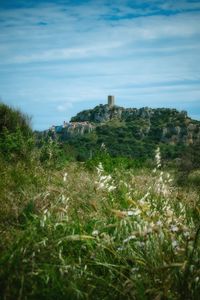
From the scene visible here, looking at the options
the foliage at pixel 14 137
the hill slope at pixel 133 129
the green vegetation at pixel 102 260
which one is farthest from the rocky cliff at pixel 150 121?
the green vegetation at pixel 102 260

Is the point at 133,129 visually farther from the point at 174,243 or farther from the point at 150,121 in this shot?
the point at 174,243

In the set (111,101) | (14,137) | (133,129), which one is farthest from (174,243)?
(111,101)

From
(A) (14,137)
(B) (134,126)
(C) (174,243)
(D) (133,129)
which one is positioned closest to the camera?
(C) (174,243)

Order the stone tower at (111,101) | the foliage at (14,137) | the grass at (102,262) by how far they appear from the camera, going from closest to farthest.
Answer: the grass at (102,262), the foliage at (14,137), the stone tower at (111,101)

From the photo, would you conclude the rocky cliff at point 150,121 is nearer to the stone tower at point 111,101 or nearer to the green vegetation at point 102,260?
the stone tower at point 111,101

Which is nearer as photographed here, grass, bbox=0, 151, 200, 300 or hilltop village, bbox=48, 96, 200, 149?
grass, bbox=0, 151, 200, 300

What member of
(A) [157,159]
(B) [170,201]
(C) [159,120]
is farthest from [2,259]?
(C) [159,120]

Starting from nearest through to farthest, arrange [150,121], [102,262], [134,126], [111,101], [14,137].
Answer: [102,262] < [14,137] < [134,126] < [150,121] < [111,101]

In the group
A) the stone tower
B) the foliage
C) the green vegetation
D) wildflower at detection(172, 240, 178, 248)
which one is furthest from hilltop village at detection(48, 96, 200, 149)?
wildflower at detection(172, 240, 178, 248)

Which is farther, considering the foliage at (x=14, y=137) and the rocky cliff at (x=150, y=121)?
the rocky cliff at (x=150, y=121)

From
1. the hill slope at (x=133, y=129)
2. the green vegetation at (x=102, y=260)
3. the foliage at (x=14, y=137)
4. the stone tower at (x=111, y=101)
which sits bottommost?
the green vegetation at (x=102, y=260)

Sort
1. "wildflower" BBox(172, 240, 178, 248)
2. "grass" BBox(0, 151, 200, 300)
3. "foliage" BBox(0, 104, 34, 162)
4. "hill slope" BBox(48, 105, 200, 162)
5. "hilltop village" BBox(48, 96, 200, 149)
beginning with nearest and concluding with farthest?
"grass" BBox(0, 151, 200, 300) < "wildflower" BBox(172, 240, 178, 248) < "foliage" BBox(0, 104, 34, 162) < "hill slope" BBox(48, 105, 200, 162) < "hilltop village" BBox(48, 96, 200, 149)

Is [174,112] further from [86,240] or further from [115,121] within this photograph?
[86,240]

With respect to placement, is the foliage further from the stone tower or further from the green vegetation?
the stone tower
